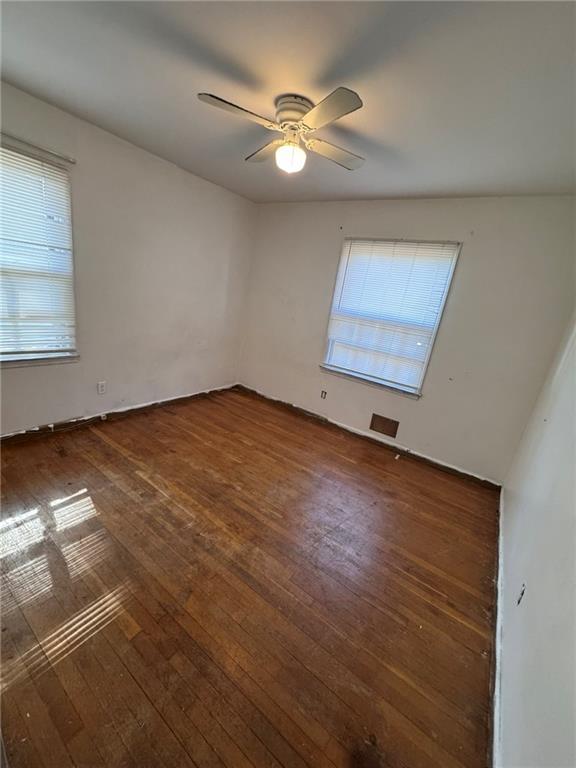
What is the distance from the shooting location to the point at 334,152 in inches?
71.1

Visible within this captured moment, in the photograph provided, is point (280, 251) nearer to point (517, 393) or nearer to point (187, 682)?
point (517, 393)

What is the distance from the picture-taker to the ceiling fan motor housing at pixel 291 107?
5.17 ft

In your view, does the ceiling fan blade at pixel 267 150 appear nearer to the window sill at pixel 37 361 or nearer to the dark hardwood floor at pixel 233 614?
the window sill at pixel 37 361

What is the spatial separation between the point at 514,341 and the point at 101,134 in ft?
12.5

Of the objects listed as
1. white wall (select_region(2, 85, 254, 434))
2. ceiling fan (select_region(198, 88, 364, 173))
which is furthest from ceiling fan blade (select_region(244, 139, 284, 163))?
white wall (select_region(2, 85, 254, 434))

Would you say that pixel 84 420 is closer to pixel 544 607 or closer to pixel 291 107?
pixel 291 107

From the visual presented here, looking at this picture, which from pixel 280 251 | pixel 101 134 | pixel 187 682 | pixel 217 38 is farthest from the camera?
pixel 280 251

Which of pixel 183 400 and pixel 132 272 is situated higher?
pixel 132 272

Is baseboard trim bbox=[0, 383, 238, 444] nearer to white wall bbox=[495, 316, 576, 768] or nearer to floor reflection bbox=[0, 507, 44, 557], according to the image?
floor reflection bbox=[0, 507, 44, 557]

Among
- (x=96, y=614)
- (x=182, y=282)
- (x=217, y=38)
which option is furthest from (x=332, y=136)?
(x=96, y=614)

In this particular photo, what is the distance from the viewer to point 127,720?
3.47ft

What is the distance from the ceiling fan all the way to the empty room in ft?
0.06

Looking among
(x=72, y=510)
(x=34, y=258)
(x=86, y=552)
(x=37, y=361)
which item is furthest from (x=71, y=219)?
(x=86, y=552)

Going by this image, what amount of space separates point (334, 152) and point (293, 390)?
105 inches
